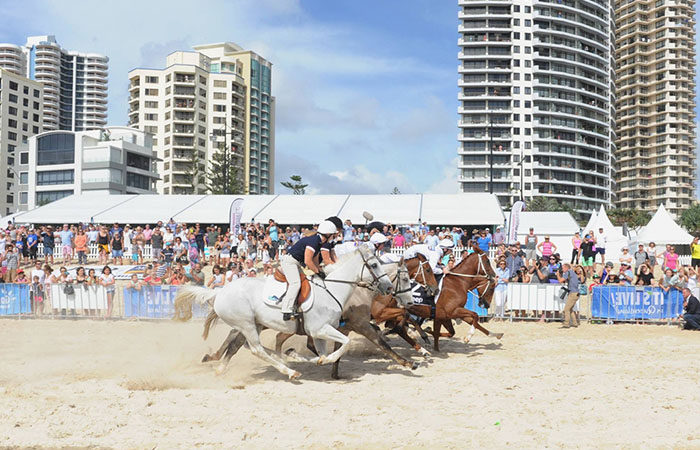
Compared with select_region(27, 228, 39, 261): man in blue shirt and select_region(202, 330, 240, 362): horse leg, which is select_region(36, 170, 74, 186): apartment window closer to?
select_region(27, 228, 39, 261): man in blue shirt

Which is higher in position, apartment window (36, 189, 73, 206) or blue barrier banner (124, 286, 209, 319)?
apartment window (36, 189, 73, 206)

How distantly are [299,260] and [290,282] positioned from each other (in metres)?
0.47

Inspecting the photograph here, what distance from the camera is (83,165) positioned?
256ft

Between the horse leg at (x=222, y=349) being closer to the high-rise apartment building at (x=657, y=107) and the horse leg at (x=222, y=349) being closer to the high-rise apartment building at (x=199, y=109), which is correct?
the high-rise apartment building at (x=199, y=109)

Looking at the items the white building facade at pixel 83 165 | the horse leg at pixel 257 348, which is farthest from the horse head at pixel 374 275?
the white building facade at pixel 83 165

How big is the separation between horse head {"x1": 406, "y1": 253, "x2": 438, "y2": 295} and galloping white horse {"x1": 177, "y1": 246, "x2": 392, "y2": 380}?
160 centimetres

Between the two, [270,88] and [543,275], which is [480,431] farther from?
[270,88]

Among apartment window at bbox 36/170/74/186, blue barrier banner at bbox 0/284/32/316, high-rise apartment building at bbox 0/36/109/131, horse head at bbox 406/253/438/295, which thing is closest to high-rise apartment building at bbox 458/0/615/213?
apartment window at bbox 36/170/74/186

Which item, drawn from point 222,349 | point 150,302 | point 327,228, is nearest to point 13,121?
point 150,302

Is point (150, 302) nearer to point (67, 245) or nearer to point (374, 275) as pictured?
point (374, 275)

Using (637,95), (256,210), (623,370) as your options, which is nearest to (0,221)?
(256,210)

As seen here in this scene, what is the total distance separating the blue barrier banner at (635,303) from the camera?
53.4 feet

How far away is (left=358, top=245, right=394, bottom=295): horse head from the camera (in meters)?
9.94

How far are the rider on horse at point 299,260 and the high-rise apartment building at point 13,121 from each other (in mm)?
104396
